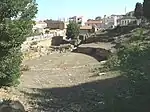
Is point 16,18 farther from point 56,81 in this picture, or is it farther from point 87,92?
point 56,81

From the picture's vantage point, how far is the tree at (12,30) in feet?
60.9

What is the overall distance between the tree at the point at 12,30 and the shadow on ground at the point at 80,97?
1818 millimetres

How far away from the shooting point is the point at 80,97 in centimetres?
2130

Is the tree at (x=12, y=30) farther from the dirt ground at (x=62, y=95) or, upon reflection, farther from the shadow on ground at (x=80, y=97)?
the shadow on ground at (x=80, y=97)

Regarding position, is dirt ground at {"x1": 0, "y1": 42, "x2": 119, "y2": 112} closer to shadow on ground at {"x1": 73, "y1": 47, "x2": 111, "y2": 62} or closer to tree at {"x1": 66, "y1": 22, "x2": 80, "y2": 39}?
shadow on ground at {"x1": 73, "y1": 47, "x2": 111, "y2": 62}

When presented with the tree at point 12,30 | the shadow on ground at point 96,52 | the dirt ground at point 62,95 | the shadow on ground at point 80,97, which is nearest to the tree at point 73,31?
the shadow on ground at point 96,52

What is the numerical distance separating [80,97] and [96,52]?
3376cm

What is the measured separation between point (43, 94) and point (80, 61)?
27489 millimetres

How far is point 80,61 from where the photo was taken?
49.4m

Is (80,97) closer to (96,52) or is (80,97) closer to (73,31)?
(96,52)

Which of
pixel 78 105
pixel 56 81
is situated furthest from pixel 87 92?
pixel 56 81

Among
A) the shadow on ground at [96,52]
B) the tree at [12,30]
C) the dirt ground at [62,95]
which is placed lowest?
A: the shadow on ground at [96,52]

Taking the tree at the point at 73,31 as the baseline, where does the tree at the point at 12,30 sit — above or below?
above

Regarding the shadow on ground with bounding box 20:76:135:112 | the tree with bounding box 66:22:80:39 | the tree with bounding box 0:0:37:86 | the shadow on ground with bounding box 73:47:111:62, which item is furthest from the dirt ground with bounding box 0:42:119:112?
the tree with bounding box 66:22:80:39
